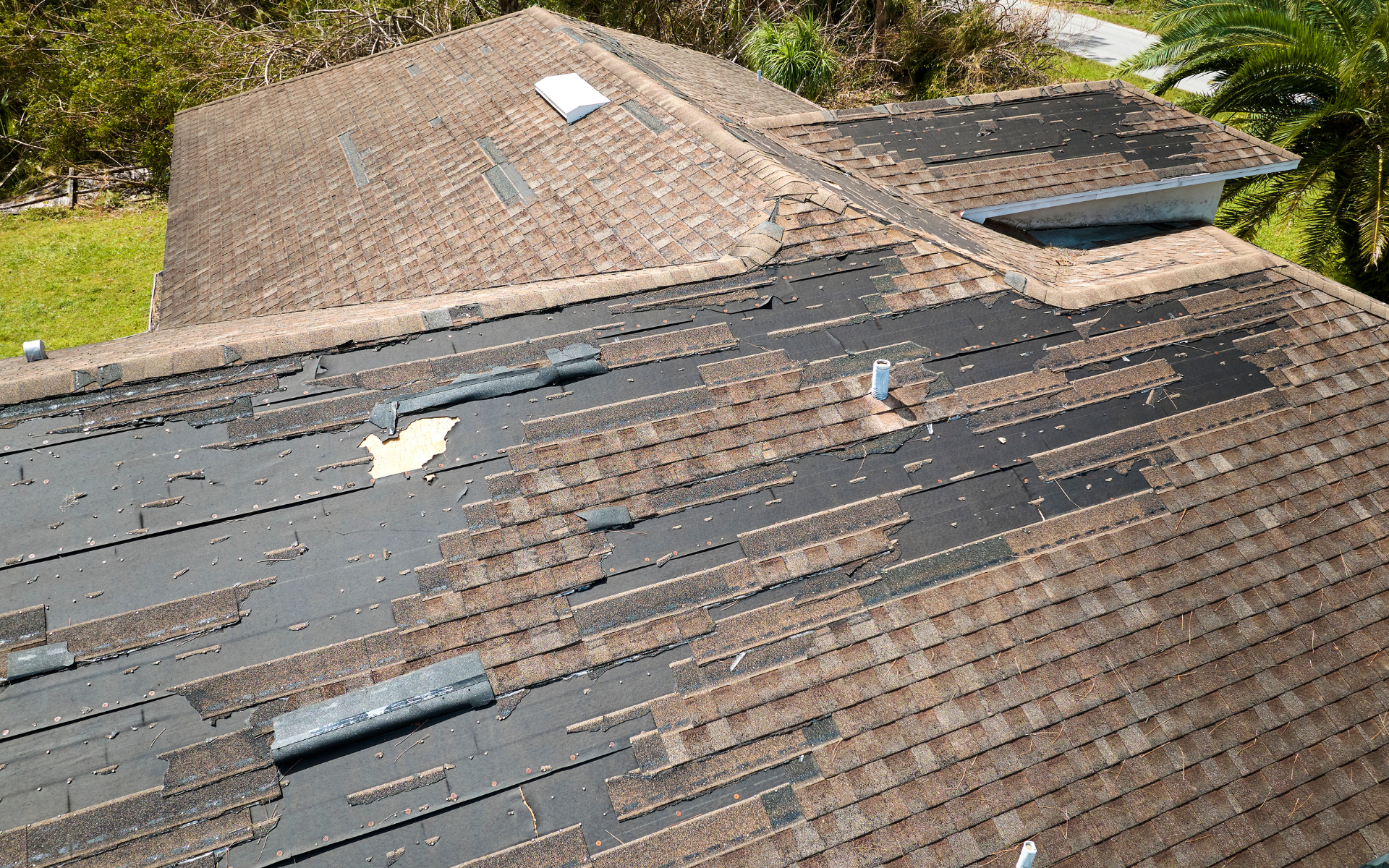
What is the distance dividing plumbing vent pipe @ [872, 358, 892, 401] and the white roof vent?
6.42 meters

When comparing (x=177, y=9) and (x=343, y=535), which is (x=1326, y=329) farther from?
(x=177, y=9)

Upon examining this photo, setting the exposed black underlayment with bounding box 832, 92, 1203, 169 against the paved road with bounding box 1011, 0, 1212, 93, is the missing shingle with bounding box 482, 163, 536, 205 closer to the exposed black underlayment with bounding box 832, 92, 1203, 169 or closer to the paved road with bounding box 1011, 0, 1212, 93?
the exposed black underlayment with bounding box 832, 92, 1203, 169

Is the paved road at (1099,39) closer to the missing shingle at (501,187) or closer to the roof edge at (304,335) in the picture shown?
the missing shingle at (501,187)

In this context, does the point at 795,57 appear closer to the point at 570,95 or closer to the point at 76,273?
the point at 570,95

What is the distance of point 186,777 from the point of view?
4.27 m

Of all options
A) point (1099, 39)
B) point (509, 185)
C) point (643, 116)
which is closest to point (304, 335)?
point (509, 185)

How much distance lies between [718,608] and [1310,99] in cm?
1512

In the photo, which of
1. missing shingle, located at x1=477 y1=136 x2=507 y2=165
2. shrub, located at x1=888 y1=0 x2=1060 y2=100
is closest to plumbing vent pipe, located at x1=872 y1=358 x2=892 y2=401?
missing shingle, located at x1=477 y1=136 x2=507 y2=165

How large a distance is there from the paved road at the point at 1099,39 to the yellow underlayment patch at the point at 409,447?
1018 inches

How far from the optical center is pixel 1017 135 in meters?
11.4

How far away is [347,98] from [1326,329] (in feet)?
48.0

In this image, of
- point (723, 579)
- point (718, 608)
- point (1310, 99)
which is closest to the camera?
point (718, 608)

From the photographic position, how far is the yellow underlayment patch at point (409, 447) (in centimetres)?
560

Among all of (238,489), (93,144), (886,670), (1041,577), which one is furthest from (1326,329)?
(93,144)
